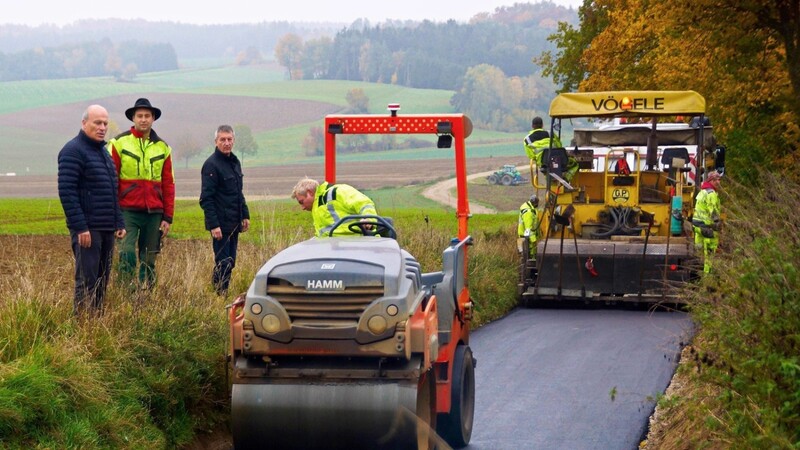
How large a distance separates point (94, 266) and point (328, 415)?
10.7 feet

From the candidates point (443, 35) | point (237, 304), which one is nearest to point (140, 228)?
point (237, 304)

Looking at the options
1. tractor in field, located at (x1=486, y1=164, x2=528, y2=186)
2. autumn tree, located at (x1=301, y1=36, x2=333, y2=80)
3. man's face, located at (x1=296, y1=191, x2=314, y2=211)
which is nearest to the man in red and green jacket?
man's face, located at (x1=296, y1=191, x2=314, y2=211)

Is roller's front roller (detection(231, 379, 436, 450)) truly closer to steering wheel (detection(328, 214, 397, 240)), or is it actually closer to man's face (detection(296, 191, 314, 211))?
steering wheel (detection(328, 214, 397, 240))

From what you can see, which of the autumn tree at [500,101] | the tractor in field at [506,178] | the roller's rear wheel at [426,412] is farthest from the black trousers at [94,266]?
the autumn tree at [500,101]

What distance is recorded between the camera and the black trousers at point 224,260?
11291mm

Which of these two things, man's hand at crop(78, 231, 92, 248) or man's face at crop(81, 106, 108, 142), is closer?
man's hand at crop(78, 231, 92, 248)

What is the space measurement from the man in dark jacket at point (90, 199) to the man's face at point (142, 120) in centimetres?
104

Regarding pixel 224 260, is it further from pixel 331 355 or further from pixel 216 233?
pixel 331 355

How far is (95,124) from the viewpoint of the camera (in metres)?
9.17

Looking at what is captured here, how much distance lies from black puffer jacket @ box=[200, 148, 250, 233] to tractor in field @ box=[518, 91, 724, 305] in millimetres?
6102

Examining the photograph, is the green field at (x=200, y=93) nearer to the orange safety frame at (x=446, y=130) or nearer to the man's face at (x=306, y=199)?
the orange safety frame at (x=446, y=130)

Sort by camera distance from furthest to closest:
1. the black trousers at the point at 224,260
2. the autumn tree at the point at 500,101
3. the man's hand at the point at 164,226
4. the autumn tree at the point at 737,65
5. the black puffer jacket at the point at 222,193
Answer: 1. the autumn tree at the point at 500,101
2. the autumn tree at the point at 737,65
3. the black puffer jacket at the point at 222,193
4. the black trousers at the point at 224,260
5. the man's hand at the point at 164,226

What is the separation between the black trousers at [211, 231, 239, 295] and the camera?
11.3 metres

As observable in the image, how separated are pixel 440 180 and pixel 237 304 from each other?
64.7 meters
